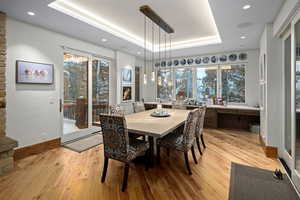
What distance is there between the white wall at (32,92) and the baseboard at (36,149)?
0.09m

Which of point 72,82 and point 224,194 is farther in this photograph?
point 72,82

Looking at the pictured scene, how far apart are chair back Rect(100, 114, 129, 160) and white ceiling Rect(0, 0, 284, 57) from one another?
2.03 m

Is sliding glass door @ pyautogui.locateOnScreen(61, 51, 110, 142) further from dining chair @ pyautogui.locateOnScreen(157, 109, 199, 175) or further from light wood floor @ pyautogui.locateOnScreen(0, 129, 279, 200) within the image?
dining chair @ pyautogui.locateOnScreen(157, 109, 199, 175)

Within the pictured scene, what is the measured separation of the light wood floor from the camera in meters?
1.83

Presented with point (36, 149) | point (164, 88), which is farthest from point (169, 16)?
point (36, 149)

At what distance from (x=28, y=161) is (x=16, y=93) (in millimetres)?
1287

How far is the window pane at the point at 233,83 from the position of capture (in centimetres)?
502

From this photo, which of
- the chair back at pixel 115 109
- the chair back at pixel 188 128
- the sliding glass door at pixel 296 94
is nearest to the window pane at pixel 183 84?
the chair back at pixel 115 109

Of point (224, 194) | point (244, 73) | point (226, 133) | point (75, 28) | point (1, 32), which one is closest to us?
point (224, 194)

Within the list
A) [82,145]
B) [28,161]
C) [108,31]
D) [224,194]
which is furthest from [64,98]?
[224,194]

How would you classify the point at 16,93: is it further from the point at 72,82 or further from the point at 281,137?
the point at 281,137

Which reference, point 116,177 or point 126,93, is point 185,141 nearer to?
point 116,177

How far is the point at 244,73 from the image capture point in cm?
495

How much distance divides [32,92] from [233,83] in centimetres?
573
